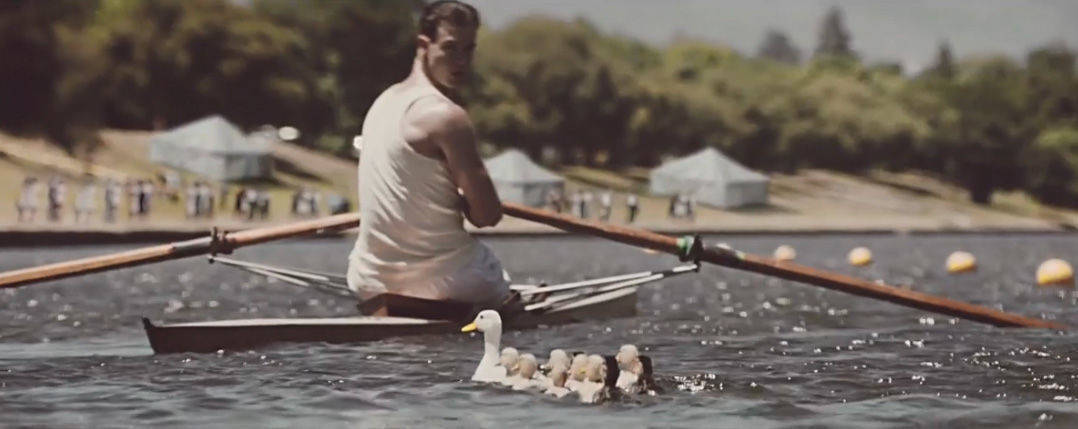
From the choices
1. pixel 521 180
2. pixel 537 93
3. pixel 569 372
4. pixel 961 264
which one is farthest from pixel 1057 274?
pixel 537 93

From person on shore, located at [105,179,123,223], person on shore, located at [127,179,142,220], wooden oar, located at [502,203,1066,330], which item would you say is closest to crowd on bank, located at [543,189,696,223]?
person on shore, located at [127,179,142,220]

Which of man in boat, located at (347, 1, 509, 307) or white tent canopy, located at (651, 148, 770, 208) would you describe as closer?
man in boat, located at (347, 1, 509, 307)

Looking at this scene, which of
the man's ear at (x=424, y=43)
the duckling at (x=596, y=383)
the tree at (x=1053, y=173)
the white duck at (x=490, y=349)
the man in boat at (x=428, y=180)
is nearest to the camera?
the duckling at (x=596, y=383)

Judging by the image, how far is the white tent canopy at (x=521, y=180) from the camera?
80.1 metres

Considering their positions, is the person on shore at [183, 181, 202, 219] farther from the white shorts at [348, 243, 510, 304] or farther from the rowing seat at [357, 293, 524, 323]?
the rowing seat at [357, 293, 524, 323]

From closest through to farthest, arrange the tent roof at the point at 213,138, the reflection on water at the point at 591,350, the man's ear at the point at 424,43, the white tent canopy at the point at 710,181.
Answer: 1. the reflection on water at the point at 591,350
2. the man's ear at the point at 424,43
3. the tent roof at the point at 213,138
4. the white tent canopy at the point at 710,181

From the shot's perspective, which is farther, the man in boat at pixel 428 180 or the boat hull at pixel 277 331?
the boat hull at pixel 277 331

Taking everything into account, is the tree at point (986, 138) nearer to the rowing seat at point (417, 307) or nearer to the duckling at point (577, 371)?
the rowing seat at point (417, 307)

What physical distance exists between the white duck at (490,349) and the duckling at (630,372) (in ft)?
3.45

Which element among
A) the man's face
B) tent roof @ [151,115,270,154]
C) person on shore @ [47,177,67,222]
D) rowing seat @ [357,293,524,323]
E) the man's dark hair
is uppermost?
tent roof @ [151,115,270,154]

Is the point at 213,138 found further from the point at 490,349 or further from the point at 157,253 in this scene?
the point at 490,349

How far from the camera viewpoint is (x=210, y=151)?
78.7m

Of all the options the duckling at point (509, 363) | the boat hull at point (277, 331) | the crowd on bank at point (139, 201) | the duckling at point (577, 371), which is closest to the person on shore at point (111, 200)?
the crowd on bank at point (139, 201)

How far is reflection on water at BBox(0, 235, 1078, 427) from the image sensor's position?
12289 mm
